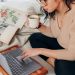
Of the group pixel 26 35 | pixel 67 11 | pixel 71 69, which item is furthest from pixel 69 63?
pixel 26 35

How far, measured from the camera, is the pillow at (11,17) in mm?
1553

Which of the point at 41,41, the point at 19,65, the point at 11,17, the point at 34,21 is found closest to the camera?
the point at 19,65

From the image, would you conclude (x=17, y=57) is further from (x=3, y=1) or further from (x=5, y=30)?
(x=3, y=1)

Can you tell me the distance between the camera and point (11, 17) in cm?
159

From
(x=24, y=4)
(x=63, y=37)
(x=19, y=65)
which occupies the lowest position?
(x=19, y=65)

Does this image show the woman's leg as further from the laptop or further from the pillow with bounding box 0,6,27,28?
the laptop

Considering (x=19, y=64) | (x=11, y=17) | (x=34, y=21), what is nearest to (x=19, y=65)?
(x=19, y=64)

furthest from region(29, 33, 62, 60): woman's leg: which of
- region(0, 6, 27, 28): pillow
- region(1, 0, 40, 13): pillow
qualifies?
region(1, 0, 40, 13): pillow

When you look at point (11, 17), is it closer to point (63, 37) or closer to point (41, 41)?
point (41, 41)

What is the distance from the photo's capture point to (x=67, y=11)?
1.12 metres

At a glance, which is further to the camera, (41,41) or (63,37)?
(41,41)

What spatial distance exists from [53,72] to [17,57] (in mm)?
231

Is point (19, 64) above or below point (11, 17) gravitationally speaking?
below

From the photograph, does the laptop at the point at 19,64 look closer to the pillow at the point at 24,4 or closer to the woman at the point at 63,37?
the woman at the point at 63,37
